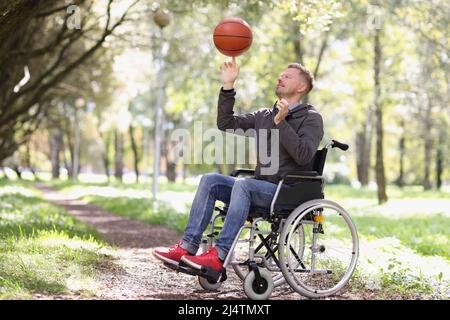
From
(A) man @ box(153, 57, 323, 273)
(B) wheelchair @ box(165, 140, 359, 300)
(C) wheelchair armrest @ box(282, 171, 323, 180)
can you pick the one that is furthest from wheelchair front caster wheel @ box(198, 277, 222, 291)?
(C) wheelchair armrest @ box(282, 171, 323, 180)

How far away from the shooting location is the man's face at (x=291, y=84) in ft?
15.4

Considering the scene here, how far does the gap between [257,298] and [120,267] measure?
176 centimetres

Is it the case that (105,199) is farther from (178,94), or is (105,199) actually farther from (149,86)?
(149,86)

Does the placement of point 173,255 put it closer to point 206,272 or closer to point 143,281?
point 206,272

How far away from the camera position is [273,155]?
4.55m

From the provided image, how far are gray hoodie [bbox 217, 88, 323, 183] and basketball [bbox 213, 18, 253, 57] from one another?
0.57 metres

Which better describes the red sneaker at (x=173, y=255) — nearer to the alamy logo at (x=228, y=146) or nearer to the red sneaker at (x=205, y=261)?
the red sneaker at (x=205, y=261)

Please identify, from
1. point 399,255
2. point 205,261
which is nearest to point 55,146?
point 399,255

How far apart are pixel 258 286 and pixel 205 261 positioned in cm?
41

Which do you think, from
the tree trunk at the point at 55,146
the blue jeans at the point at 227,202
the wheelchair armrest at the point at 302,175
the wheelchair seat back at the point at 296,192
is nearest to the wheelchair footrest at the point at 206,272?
the blue jeans at the point at 227,202

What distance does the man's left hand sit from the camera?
13.8 feet

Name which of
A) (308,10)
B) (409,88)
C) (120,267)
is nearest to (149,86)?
(409,88)

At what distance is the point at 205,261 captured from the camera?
4242 millimetres

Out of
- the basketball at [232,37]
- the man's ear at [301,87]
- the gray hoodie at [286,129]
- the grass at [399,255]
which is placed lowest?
the grass at [399,255]
